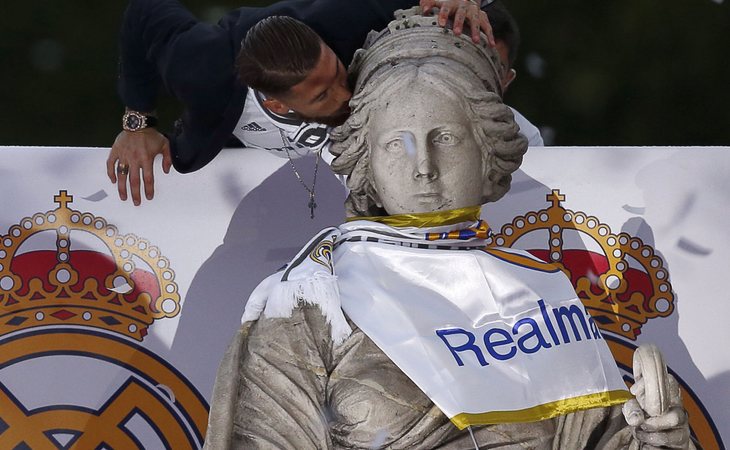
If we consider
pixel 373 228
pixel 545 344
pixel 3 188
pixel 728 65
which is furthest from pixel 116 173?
pixel 728 65

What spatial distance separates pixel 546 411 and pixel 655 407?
1.08 feet

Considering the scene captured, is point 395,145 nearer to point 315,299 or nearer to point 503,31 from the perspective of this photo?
point 315,299

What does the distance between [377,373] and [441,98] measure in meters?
0.64

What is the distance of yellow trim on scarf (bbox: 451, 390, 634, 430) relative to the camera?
3332 mm

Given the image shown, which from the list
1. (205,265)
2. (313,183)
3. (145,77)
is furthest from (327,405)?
(145,77)

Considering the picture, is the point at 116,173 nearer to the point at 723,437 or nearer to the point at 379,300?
the point at 379,300

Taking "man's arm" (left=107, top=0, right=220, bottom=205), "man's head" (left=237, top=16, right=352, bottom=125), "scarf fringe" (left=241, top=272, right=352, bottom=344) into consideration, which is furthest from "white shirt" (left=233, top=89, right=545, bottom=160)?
"scarf fringe" (left=241, top=272, right=352, bottom=344)

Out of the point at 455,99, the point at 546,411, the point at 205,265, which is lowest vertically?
the point at 546,411

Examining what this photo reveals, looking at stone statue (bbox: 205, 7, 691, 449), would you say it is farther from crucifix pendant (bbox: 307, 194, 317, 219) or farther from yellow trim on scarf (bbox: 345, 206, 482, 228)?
crucifix pendant (bbox: 307, 194, 317, 219)

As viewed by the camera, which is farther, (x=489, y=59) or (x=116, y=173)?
(x=116, y=173)

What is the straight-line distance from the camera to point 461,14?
3.70m

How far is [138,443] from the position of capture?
13.7 ft

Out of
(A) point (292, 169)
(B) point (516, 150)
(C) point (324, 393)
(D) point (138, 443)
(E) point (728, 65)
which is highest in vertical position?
(E) point (728, 65)

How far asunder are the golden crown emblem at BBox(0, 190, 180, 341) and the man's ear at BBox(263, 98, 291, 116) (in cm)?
50
